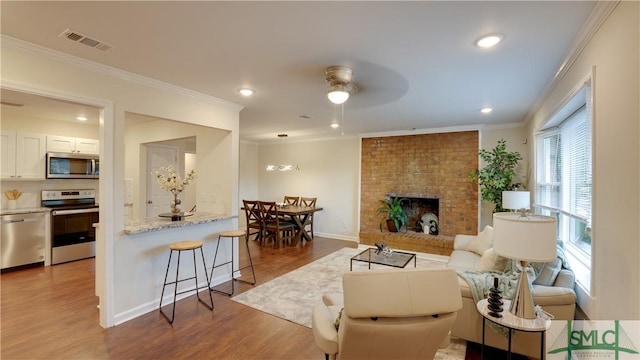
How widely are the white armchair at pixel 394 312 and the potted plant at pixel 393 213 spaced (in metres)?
4.38

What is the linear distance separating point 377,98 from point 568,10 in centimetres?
203

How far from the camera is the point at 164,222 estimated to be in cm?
330

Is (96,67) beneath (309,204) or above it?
above

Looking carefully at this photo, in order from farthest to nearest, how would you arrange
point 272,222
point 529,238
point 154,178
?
point 272,222, point 154,178, point 529,238

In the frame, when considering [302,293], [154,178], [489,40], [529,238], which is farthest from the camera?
[154,178]

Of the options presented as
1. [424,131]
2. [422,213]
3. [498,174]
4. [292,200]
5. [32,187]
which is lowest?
[422,213]

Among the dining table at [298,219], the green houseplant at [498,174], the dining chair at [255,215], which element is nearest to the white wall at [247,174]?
the dining chair at [255,215]

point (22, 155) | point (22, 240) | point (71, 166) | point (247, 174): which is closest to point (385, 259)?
point (247, 174)

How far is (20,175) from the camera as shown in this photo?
4.43m

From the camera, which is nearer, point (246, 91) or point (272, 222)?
point (246, 91)

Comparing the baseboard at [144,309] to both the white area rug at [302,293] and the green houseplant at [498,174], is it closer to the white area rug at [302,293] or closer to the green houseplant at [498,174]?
the white area rug at [302,293]

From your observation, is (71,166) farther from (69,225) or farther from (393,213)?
(393,213)

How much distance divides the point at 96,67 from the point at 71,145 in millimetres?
3401

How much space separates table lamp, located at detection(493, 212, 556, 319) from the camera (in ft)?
5.82
